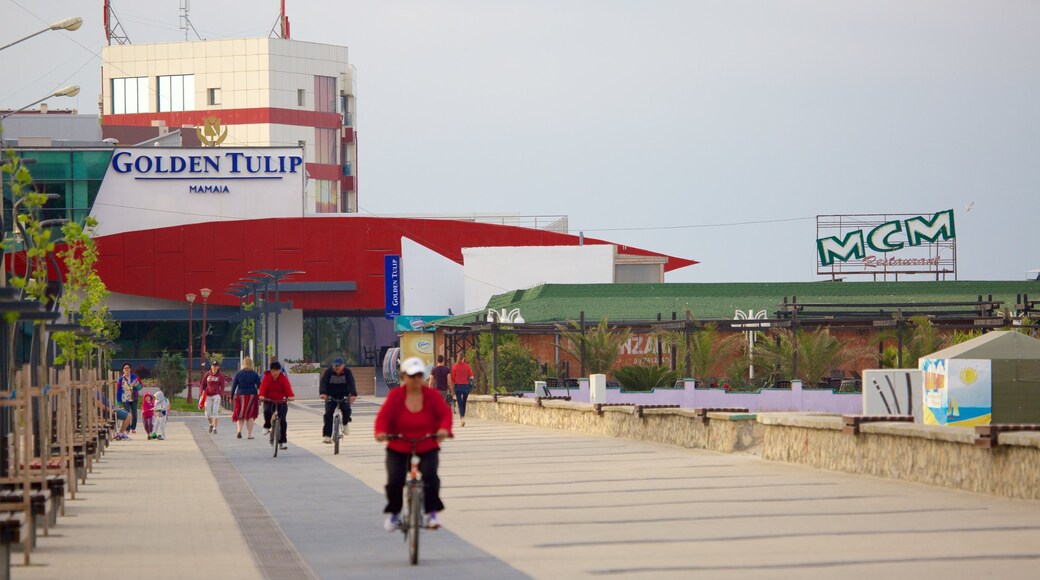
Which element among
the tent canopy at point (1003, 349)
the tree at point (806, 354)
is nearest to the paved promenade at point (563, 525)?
the tent canopy at point (1003, 349)

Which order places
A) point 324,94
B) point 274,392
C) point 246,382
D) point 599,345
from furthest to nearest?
point 324,94, point 599,345, point 246,382, point 274,392

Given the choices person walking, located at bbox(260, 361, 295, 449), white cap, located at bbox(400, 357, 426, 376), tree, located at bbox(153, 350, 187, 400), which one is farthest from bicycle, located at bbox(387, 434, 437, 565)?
tree, located at bbox(153, 350, 187, 400)

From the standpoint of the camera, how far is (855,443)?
18844 mm

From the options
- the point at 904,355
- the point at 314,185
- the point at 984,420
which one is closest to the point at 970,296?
the point at 904,355

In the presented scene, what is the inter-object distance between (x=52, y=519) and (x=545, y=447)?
13209mm

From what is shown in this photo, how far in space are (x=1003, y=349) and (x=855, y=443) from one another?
8.54 metres

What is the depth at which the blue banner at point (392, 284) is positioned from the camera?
73.6 m

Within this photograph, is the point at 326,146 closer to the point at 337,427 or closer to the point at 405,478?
the point at 337,427

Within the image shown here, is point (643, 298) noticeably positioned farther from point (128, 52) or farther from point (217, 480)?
point (128, 52)

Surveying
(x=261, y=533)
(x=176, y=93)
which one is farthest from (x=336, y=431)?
Result: (x=176, y=93)

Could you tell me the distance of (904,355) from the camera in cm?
4369

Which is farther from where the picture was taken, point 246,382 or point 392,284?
point 392,284

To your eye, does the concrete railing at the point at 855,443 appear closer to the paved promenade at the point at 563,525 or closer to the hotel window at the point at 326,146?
the paved promenade at the point at 563,525

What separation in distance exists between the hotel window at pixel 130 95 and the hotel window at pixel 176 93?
169 cm
